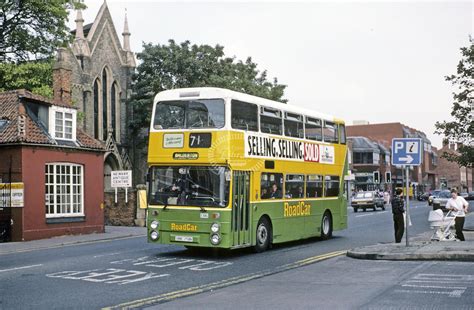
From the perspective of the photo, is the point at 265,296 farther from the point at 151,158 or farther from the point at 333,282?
the point at 151,158

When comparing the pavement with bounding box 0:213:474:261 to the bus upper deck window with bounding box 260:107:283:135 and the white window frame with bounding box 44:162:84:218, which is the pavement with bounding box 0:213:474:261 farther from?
the bus upper deck window with bounding box 260:107:283:135

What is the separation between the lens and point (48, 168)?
2392 cm

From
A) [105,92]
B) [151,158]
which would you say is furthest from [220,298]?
[105,92]

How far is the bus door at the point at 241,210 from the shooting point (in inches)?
582

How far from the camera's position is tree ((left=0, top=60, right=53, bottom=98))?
30.9 meters

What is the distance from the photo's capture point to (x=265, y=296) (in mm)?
9742

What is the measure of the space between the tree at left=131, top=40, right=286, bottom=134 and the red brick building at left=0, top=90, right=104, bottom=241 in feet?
66.5

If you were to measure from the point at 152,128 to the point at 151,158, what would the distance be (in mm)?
819

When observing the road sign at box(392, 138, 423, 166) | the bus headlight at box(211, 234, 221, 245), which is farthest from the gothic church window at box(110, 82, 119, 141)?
the bus headlight at box(211, 234, 221, 245)

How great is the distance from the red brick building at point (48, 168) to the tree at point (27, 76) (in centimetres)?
561

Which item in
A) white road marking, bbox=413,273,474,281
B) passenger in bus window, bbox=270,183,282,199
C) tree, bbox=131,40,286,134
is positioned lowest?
white road marking, bbox=413,273,474,281

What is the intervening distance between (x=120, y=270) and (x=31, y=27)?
24926mm

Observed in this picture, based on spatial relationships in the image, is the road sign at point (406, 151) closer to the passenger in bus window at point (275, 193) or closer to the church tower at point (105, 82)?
the passenger in bus window at point (275, 193)

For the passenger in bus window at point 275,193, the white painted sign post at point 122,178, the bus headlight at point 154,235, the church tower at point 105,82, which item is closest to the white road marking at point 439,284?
the passenger in bus window at point 275,193
